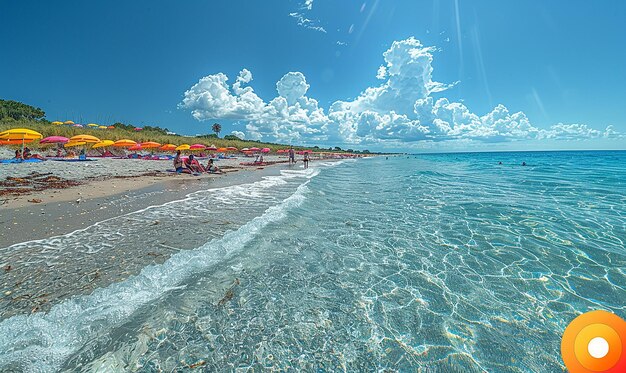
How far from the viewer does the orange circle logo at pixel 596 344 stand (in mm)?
1067

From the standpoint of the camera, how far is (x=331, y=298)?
446cm

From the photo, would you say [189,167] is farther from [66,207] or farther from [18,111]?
[18,111]

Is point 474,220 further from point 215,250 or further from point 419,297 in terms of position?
point 215,250

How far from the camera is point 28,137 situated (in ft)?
72.5

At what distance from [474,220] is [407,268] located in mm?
5468

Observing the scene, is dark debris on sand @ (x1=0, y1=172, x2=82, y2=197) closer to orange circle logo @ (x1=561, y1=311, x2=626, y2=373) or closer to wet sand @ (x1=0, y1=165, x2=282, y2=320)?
wet sand @ (x1=0, y1=165, x2=282, y2=320)

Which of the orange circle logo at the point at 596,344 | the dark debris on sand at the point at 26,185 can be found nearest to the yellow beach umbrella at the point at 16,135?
the dark debris on sand at the point at 26,185

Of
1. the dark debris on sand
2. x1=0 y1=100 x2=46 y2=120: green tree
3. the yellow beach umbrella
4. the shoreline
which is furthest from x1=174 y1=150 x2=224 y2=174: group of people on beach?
x1=0 y1=100 x2=46 y2=120: green tree

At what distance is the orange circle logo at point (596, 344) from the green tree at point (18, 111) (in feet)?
244

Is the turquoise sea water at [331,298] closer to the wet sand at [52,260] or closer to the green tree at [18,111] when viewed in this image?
the wet sand at [52,260]

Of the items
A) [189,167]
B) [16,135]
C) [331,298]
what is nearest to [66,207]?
[331,298]

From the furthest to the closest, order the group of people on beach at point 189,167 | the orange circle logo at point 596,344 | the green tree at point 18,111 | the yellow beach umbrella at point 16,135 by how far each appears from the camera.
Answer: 1. the green tree at point 18,111
2. the group of people on beach at point 189,167
3. the yellow beach umbrella at point 16,135
4. the orange circle logo at point 596,344

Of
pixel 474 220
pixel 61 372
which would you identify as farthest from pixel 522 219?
pixel 61 372

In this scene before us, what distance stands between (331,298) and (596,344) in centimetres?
369
